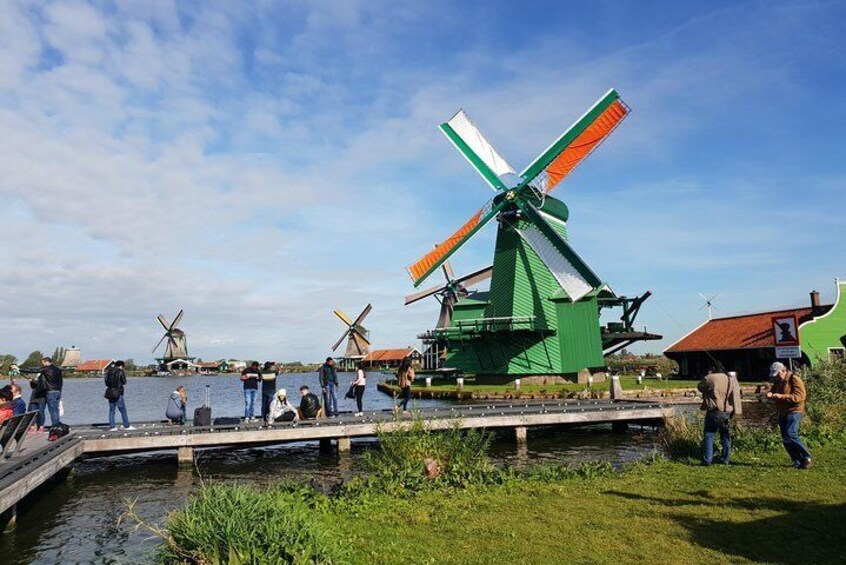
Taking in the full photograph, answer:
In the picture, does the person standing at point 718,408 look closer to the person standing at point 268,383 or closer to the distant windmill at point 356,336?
the person standing at point 268,383

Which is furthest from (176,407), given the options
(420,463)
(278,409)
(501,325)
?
(501,325)

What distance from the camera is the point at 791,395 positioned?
1060 cm

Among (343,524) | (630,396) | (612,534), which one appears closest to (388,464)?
(343,524)

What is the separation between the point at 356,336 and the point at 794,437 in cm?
7504

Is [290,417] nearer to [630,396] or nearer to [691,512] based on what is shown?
[691,512]

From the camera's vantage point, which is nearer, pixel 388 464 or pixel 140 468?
pixel 388 464

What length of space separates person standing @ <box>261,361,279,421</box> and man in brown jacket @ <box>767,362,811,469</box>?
12.8 meters

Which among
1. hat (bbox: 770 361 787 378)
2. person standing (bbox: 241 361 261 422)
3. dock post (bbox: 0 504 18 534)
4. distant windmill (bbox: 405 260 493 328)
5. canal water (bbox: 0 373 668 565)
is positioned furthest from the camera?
distant windmill (bbox: 405 260 493 328)

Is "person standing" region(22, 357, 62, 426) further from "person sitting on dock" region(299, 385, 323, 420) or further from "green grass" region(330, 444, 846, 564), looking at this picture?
"green grass" region(330, 444, 846, 564)

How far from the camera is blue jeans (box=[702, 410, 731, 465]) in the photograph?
11.3 m

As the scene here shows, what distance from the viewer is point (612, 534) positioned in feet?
24.4

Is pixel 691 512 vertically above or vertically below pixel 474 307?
below

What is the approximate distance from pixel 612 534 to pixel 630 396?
2728cm

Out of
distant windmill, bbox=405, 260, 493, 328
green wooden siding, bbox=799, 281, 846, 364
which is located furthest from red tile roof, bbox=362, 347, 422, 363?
green wooden siding, bbox=799, 281, 846, 364
